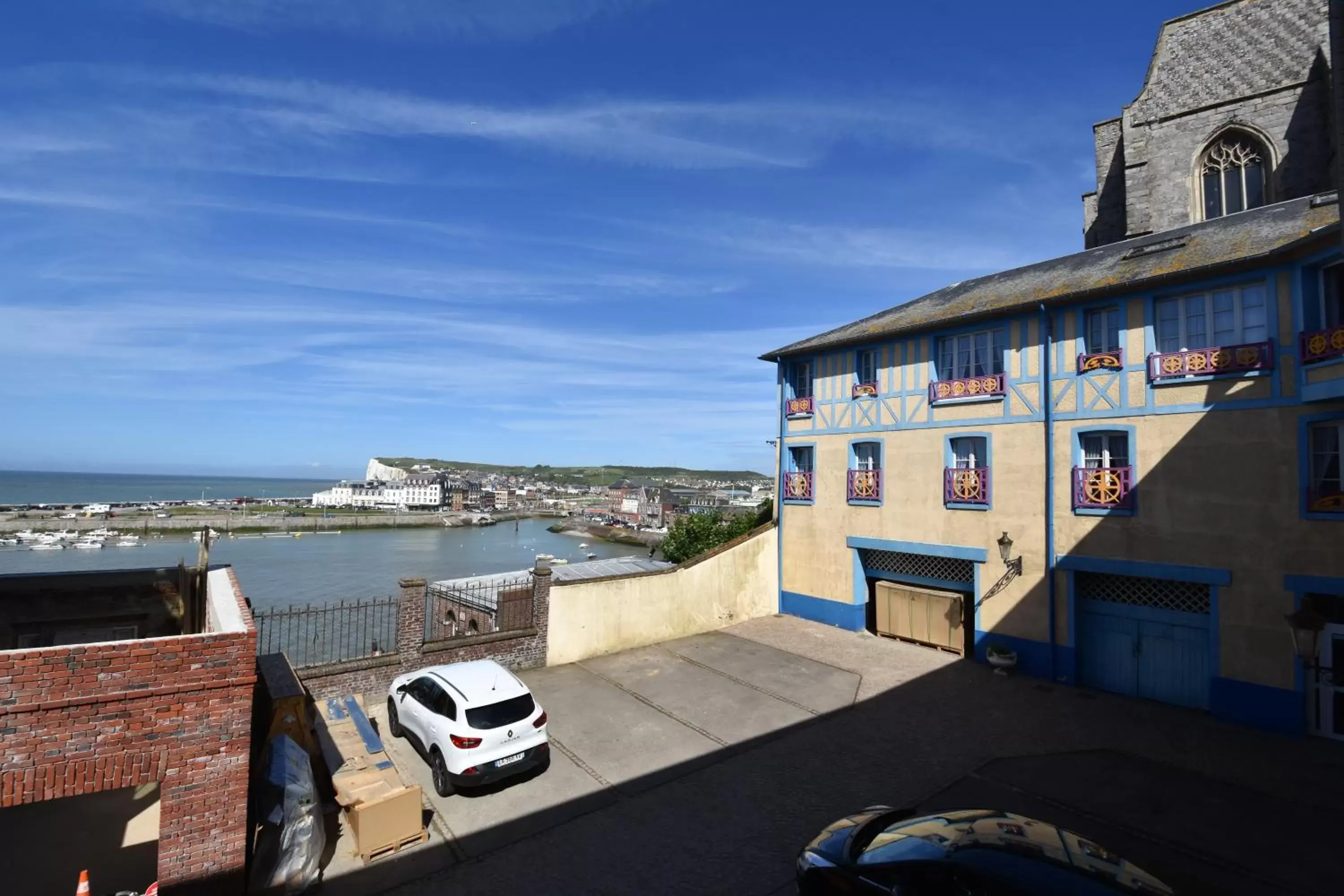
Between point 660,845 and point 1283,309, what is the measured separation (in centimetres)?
1312

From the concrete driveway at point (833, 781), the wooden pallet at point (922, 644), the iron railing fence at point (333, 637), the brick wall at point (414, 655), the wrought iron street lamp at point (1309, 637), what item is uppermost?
the wrought iron street lamp at point (1309, 637)

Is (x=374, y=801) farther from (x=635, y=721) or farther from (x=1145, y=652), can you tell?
(x=1145, y=652)

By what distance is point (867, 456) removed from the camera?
1758 cm

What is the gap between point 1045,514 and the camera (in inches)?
538

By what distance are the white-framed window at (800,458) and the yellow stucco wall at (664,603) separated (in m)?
2.01

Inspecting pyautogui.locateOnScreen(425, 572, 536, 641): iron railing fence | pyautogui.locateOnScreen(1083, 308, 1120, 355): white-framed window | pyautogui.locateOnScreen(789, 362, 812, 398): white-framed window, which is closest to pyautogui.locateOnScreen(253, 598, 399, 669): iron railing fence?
pyautogui.locateOnScreen(425, 572, 536, 641): iron railing fence

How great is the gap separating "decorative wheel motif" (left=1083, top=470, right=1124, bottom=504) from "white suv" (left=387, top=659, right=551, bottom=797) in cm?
1132

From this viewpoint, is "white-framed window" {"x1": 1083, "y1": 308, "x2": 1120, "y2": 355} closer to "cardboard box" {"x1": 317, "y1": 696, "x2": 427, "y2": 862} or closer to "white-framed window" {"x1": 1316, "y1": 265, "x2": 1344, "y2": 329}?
"white-framed window" {"x1": 1316, "y1": 265, "x2": 1344, "y2": 329}

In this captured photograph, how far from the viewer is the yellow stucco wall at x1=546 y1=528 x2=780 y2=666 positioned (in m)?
15.0

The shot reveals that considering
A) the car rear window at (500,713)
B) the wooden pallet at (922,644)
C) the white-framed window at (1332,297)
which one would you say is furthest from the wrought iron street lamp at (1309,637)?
the car rear window at (500,713)

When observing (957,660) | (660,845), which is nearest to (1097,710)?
(957,660)

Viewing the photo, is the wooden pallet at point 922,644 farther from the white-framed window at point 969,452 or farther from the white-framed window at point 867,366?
the white-framed window at point 867,366

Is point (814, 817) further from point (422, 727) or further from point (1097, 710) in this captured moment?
point (1097, 710)

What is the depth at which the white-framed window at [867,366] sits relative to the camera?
17.5m
